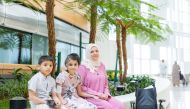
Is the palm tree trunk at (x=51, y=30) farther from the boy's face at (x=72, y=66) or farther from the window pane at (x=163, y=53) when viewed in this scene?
the window pane at (x=163, y=53)

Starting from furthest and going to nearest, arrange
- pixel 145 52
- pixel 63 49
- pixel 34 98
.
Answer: pixel 145 52, pixel 63 49, pixel 34 98

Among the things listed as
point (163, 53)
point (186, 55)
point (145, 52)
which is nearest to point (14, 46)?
point (145, 52)

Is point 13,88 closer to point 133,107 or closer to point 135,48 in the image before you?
point 133,107

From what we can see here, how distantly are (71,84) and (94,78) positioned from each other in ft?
1.20

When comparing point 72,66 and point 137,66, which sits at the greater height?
point 137,66

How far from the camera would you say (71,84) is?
4250 millimetres

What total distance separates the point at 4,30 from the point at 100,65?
6.25m

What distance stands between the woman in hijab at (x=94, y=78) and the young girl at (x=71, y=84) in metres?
0.19

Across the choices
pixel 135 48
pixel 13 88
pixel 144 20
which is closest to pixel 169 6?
pixel 135 48

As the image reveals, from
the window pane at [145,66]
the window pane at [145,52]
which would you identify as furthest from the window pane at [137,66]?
the window pane at [145,52]

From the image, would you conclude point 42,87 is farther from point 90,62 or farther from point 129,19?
point 129,19

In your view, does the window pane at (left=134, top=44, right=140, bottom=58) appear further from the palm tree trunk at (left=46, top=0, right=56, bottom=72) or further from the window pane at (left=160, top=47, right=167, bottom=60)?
the palm tree trunk at (left=46, top=0, right=56, bottom=72)

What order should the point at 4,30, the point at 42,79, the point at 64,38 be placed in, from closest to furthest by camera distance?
1. the point at 42,79
2. the point at 4,30
3. the point at 64,38

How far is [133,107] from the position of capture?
5.91 metres
